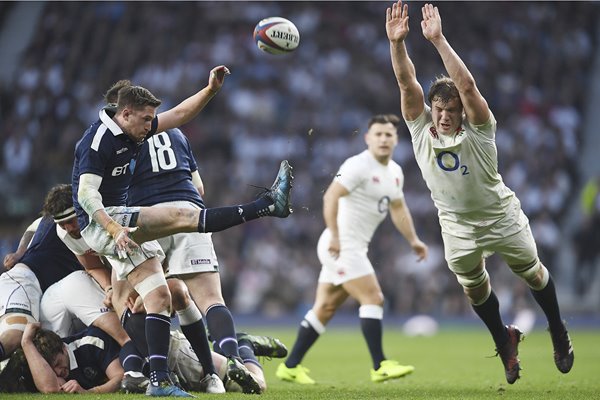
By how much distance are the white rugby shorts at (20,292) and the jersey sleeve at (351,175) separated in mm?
3303

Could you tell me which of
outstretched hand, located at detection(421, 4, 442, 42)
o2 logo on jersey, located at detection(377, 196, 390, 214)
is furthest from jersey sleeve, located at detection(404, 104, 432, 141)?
o2 logo on jersey, located at detection(377, 196, 390, 214)

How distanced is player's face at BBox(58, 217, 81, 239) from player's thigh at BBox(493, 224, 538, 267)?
347 centimetres

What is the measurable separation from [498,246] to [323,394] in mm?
1833

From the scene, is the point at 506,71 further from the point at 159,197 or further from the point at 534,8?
the point at 159,197

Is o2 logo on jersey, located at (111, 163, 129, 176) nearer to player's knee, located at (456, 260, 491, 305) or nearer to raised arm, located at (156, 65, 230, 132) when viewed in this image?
raised arm, located at (156, 65, 230, 132)

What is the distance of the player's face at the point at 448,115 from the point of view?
7.23 m

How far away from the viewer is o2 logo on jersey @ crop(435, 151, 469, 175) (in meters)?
7.29

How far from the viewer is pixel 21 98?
21469 mm

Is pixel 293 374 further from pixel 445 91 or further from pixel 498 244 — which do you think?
pixel 445 91

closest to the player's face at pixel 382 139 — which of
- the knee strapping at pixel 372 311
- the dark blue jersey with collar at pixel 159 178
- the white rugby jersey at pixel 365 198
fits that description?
the white rugby jersey at pixel 365 198

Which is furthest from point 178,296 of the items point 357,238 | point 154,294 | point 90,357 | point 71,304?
point 357,238

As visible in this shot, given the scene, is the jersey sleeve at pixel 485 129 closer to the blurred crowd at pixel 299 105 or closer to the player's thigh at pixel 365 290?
the player's thigh at pixel 365 290

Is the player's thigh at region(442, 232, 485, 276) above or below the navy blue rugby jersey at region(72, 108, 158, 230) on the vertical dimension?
below

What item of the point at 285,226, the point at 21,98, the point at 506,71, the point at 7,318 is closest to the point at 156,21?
the point at 21,98
